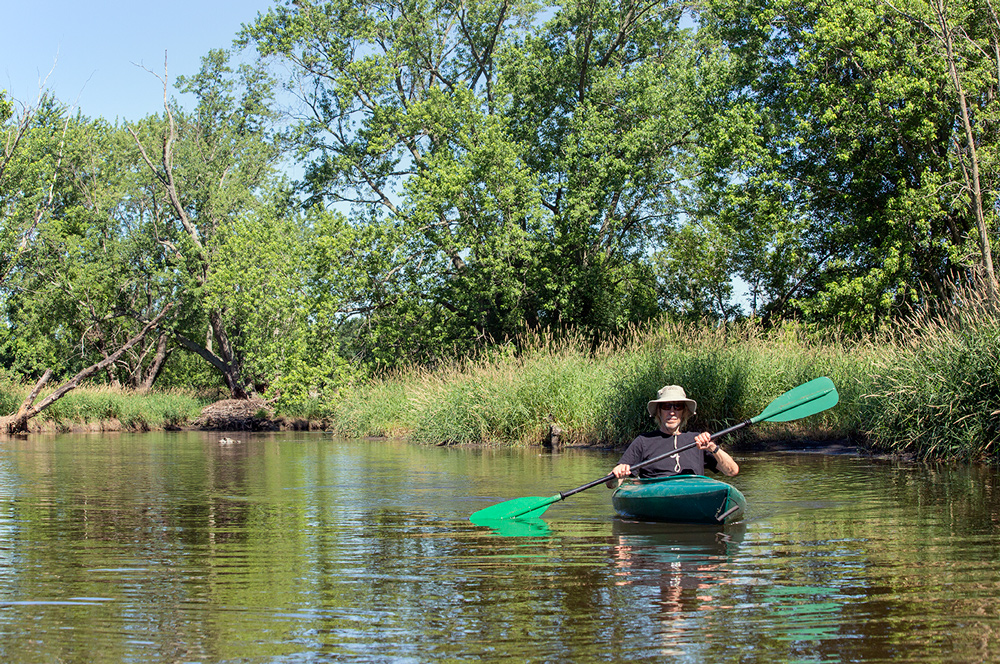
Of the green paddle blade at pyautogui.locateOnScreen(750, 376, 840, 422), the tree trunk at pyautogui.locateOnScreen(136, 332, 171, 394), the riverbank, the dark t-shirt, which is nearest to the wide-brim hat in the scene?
the dark t-shirt

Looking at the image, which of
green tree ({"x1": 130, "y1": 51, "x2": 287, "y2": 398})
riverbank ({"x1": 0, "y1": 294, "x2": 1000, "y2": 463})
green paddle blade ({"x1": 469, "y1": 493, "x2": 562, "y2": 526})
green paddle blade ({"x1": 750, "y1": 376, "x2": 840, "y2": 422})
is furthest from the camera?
green tree ({"x1": 130, "y1": 51, "x2": 287, "y2": 398})

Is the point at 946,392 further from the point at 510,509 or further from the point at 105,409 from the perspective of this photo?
the point at 105,409

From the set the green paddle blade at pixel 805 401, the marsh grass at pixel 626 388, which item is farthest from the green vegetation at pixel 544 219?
the green paddle blade at pixel 805 401

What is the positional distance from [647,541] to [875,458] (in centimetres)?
772

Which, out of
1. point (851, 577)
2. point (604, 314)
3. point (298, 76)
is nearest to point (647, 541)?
point (851, 577)

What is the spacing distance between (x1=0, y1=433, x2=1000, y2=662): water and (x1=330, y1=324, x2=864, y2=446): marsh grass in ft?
17.5

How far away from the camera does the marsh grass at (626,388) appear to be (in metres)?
16.5

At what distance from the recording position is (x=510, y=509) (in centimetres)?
827

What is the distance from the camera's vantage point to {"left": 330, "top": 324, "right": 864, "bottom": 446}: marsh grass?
1645cm

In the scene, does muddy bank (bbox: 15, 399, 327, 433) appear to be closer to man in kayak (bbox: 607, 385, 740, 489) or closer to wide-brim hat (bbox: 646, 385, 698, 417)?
man in kayak (bbox: 607, 385, 740, 489)

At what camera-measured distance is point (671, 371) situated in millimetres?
16906

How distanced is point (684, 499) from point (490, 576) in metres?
2.26

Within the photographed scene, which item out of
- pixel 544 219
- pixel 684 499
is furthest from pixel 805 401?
pixel 544 219

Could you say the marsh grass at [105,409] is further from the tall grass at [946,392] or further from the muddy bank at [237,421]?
the tall grass at [946,392]
